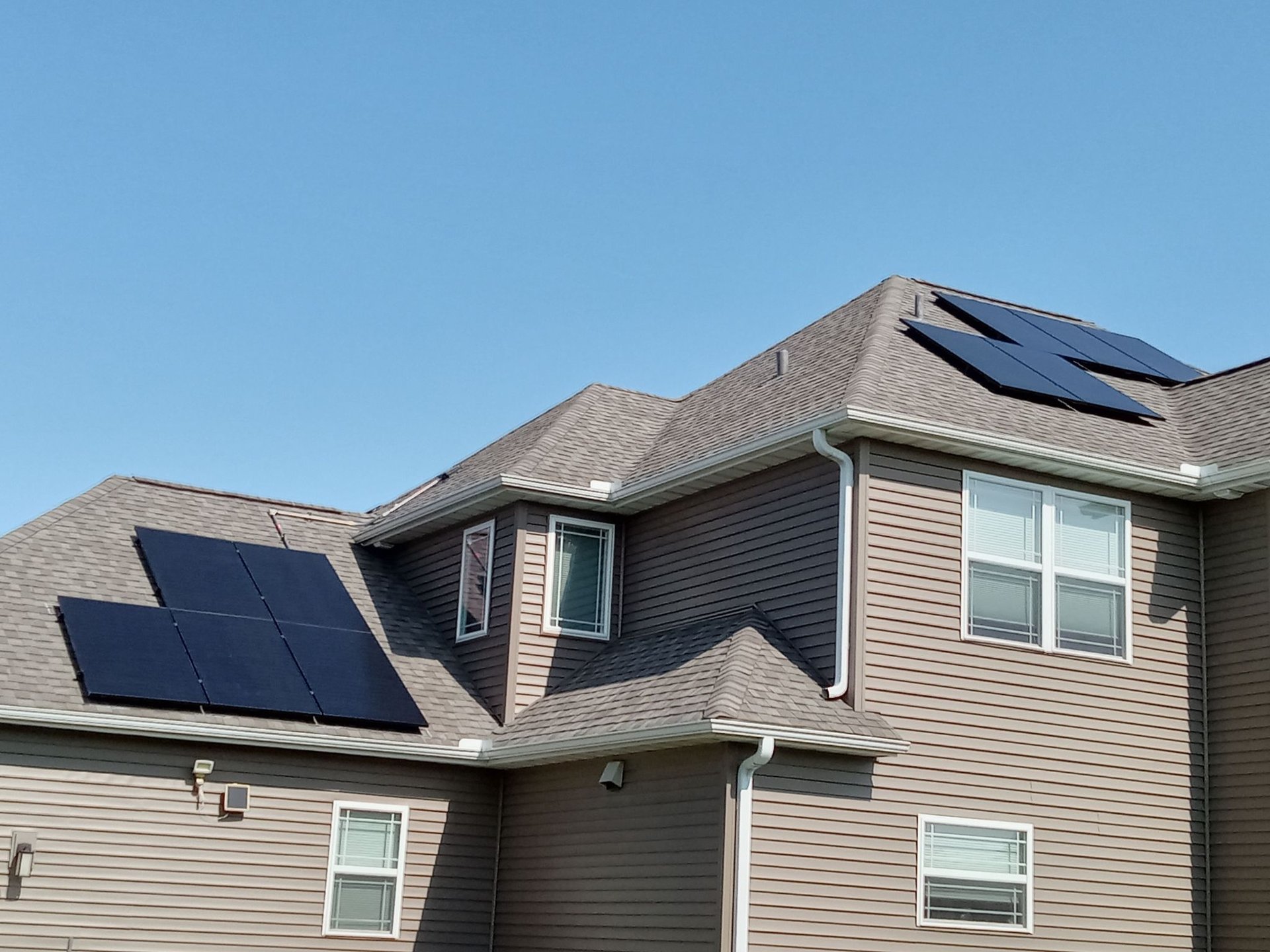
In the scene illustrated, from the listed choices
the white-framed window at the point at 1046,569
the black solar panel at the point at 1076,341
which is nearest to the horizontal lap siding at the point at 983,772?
the white-framed window at the point at 1046,569

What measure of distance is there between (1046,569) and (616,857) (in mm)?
4576

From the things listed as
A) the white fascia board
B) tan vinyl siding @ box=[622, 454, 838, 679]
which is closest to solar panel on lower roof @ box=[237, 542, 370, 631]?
the white fascia board

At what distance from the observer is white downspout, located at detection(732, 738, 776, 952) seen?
1127 centimetres

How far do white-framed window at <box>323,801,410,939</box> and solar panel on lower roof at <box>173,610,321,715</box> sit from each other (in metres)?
1.13

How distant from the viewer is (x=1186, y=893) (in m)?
13.3

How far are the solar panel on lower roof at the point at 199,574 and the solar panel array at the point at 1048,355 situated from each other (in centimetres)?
Result: 742

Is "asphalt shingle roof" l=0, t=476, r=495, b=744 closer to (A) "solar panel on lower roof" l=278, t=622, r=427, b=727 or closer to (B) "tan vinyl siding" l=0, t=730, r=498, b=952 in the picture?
(A) "solar panel on lower roof" l=278, t=622, r=427, b=727

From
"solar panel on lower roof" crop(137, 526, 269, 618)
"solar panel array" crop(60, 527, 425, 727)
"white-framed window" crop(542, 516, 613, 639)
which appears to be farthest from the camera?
"white-framed window" crop(542, 516, 613, 639)

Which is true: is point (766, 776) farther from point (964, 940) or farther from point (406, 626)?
point (406, 626)

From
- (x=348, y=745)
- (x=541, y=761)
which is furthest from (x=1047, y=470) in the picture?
(x=348, y=745)

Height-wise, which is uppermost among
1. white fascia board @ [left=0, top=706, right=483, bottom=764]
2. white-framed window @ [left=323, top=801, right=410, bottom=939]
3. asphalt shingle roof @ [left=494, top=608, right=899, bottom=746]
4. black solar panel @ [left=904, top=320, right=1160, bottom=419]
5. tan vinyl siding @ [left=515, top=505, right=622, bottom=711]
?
black solar panel @ [left=904, top=320, right=1160, bottom=419]

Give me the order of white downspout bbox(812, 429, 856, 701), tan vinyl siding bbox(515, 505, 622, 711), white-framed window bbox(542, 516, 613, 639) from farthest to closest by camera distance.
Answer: white-framed window bbox(542, 516, 613, 639) → tan vinyl siding bbox(515, 505, 622, 711) → white downspout bbox(812, 429, 856, 701)

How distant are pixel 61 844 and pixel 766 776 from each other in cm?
607

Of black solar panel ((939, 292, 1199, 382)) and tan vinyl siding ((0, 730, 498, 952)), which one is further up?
black solar panel ((939, 292, 1199, 382))
